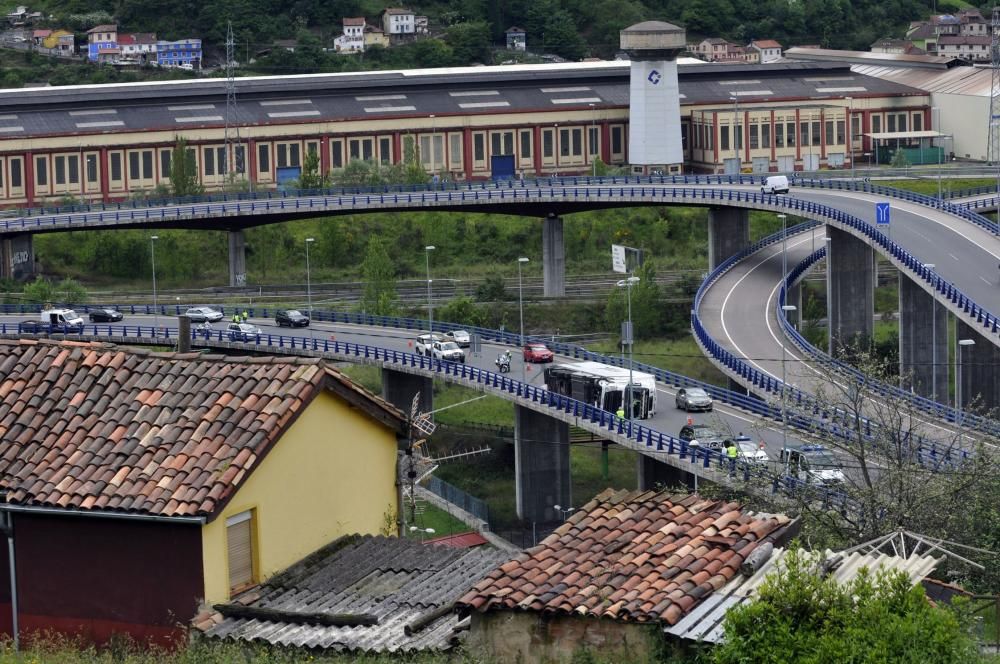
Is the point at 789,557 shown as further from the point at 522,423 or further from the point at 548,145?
the point at 548,145

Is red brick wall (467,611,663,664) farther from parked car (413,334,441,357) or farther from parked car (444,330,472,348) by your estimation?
parked car (444,330,472,348)

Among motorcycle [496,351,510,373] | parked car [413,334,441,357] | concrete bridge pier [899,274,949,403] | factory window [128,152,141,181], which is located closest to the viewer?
motorcycle [496,351,510,373]

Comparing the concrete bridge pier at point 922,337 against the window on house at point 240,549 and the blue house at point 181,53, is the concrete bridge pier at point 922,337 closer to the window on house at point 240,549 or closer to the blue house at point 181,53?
the window on house at point 240,549

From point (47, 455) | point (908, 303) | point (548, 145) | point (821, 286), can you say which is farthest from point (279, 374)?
point (548, 145)

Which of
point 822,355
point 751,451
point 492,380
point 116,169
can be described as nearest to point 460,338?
point 492,380

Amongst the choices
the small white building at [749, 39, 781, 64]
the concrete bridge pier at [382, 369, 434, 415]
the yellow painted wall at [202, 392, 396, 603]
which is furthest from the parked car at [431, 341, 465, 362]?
the small white building at [749, 39, 781, 64]
